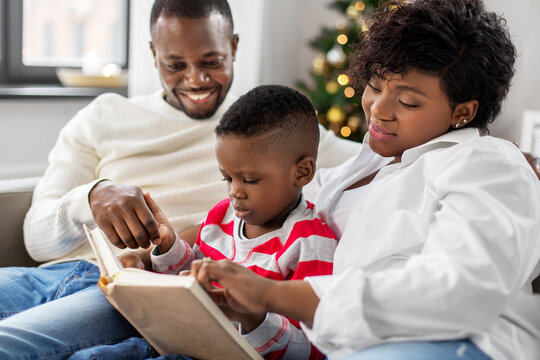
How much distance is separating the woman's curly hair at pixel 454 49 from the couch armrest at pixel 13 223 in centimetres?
103

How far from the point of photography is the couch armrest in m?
1.60

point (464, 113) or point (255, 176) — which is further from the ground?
point (464, 113)

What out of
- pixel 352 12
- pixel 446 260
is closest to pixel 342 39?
pixel 352 12

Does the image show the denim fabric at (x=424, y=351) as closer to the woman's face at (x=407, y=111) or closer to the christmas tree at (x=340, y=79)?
the woman's face at (x=407, y=111)

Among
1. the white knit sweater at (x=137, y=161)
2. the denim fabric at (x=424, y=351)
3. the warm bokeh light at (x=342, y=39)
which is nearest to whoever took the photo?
the denim fabric at (x=424, y=351)

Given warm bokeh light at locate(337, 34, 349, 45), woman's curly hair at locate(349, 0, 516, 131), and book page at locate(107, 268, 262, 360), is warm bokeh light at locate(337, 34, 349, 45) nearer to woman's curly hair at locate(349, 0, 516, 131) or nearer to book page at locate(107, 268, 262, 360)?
woman's curly hair at locate(349, 0, 516, 131)

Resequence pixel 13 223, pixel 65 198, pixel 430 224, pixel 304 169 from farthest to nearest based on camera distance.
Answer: pixel 13 223
pixel 65 198
pixel 304 169
pixel 430 224

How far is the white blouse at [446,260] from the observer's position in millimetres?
857

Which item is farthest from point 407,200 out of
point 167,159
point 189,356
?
point 167,159

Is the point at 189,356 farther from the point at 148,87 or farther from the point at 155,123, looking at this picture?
the point at 148,87

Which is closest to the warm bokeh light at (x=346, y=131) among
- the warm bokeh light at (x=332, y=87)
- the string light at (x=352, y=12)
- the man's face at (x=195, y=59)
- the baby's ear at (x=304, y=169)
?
the warm bokeh light at (x=332, y=87)

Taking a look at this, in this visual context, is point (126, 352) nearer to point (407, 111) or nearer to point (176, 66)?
point (407, 111)

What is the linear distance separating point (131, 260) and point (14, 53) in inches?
82.2

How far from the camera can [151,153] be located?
169cm
